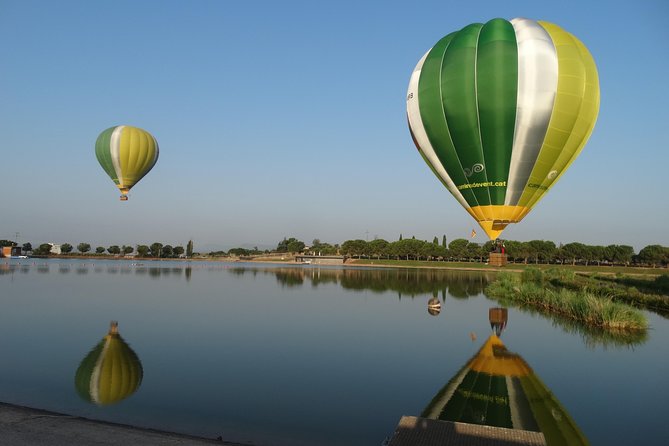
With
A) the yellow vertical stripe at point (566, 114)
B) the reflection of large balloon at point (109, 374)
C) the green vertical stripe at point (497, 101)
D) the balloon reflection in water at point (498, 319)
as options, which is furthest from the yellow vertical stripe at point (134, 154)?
the yellow vertical stripe at point (566, 114)

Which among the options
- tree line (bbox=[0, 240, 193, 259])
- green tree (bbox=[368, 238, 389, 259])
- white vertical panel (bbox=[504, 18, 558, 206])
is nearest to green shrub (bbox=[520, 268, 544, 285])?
white vertical panel (bbox=[504, 18, 558, 206])

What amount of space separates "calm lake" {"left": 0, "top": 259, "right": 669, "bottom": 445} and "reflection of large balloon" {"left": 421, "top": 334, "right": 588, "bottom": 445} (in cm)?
36

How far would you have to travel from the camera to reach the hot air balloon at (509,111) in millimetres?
20422

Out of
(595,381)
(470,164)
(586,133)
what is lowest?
(595,381)

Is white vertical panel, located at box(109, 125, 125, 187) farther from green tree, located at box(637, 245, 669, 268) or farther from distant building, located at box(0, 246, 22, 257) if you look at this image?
distant building, located at box(0, 246, 22, 257)

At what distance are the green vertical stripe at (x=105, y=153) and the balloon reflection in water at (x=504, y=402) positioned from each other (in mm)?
41214

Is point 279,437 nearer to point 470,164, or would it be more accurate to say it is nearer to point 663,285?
point 470,164

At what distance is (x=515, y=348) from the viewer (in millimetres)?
21469

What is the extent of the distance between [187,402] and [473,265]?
353 ft

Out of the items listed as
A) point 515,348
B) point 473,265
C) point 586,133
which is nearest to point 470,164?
point 586,133

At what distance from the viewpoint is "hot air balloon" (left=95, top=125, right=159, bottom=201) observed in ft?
154

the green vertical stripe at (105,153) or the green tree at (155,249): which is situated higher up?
the green vertical stripe at (105,153)

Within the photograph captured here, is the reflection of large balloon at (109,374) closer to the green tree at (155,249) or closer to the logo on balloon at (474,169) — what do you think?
the logo on balloon at (474,169)

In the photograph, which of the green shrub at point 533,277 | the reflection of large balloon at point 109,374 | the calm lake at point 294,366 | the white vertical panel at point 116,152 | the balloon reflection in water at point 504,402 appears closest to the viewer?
the balloon reflection in water at point 504,402
